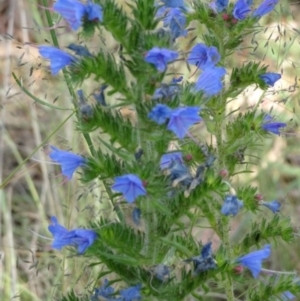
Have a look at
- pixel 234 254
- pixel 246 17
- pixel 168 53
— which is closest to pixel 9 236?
pixel 234 254

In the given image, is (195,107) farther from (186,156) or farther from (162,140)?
(186,156)

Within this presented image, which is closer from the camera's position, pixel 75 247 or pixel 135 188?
pixel 135 188

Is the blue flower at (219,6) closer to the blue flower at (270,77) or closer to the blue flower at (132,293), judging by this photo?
the blue flower at (270,77)

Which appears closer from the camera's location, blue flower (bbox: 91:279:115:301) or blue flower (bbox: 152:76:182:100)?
blue flower (bbox: 152:76:182:100)

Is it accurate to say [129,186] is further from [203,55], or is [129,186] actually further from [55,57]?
[203,55]

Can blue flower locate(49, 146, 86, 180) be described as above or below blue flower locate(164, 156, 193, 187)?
above

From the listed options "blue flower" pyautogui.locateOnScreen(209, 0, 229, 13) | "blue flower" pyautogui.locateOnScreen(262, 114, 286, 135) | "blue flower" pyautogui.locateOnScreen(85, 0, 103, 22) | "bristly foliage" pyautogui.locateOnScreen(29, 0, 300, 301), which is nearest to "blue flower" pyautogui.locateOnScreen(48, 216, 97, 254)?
"bristly foliage" pyautogui.locateOnScreen(29, 0, 300, 301)

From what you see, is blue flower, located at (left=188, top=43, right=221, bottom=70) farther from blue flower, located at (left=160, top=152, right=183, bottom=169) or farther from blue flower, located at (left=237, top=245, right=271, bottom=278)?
blue flower, located at (left=237, top=245, right=271, bottom=278)

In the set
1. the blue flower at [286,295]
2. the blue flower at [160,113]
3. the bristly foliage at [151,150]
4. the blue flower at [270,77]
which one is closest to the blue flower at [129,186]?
the bristly foliage at [151,150]
